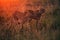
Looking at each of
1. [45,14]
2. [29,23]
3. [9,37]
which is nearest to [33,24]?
[29,23]

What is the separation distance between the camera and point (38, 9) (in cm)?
226

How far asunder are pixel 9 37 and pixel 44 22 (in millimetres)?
538

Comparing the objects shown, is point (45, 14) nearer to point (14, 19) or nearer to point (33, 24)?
point (33, 24)

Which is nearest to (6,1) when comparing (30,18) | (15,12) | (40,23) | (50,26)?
(15,12)

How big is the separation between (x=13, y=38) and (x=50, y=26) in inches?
21.6

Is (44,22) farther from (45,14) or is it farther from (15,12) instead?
(15,12)

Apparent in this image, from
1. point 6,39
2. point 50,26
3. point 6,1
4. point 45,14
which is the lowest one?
point 6,39

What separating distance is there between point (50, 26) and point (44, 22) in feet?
0.33

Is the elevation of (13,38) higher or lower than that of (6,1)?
lower

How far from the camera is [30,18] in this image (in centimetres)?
225

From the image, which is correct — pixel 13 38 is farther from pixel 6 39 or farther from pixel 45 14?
pixel 45 14

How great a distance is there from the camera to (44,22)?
7.34 feet

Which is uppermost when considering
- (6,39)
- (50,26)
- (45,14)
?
(45,14)

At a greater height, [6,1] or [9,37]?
[6,1]
